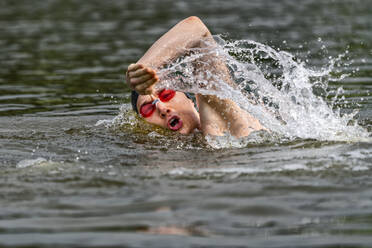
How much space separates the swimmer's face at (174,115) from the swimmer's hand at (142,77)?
1374 millimetres

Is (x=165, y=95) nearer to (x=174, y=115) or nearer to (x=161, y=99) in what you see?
(x=161, y=99)

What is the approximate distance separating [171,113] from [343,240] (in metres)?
3.48

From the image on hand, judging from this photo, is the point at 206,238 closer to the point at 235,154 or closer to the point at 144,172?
the point at 144,172

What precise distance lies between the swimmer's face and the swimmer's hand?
4.51 feet

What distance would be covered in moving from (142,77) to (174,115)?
1585mm

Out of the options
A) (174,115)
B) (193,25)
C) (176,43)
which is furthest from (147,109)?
(193,25)

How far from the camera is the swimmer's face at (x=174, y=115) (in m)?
7.58

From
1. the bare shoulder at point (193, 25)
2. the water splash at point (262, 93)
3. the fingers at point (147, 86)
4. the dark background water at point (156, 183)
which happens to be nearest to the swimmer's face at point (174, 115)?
the dark background water at point (156, 183)

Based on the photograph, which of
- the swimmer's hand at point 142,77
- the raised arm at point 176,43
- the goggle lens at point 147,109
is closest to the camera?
the swimmer's hand at point 142,77

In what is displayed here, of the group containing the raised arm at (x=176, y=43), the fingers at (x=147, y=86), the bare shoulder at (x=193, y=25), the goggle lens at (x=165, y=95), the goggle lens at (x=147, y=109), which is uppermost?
the bare shoulder at (x=193, y=25)

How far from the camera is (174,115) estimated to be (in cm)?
760

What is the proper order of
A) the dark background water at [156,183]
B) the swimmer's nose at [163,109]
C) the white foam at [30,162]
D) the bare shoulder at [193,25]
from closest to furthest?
the dark background water at [156,183], the white foam at [30,162], the bare shoulder at [193,25], the swimmer's nose at [163,109]

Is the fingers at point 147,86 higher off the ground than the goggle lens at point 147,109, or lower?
higher

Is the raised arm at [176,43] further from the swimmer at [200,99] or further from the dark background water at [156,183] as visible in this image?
the dark background water at [156,183]
